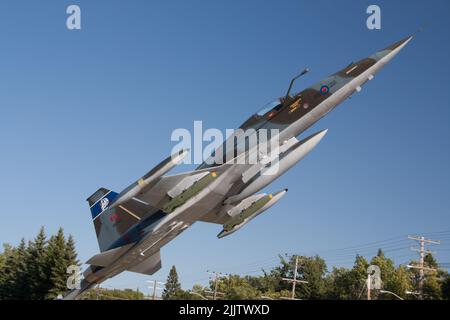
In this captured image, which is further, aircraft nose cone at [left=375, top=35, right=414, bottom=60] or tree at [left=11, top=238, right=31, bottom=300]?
tree at [left=11, top=238, right=31, bottom=300]

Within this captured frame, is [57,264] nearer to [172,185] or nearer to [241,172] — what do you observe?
[172,185]

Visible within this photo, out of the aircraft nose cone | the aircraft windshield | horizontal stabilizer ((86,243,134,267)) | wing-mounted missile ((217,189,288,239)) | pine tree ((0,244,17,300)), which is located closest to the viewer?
the aircraft nose cone

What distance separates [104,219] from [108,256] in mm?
4508

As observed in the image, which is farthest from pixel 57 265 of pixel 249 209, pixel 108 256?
pixel 249 209

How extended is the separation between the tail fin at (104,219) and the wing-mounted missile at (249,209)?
20.6 feet

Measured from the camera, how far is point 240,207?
27297 millimetres

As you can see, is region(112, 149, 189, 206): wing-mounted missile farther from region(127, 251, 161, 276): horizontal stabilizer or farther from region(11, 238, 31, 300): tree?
region(11, 238, 31, 300): tree

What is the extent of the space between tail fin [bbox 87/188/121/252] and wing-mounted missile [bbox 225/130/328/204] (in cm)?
818

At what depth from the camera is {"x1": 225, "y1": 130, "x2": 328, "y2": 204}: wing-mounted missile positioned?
23.3 meters

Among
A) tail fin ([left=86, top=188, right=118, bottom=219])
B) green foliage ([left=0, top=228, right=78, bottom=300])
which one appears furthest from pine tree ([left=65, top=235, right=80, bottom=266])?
tail fin ([left=86, top=188, right=118, bottom=219])

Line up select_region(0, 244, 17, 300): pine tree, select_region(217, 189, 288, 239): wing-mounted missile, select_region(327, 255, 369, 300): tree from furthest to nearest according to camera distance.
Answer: select_region(327, 255, 369, 300): tree
select_region(0, 244, 17, 300): pine tree
select_region(217, 189, 288, 239): wing-mounted missile

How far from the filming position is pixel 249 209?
26.1 m

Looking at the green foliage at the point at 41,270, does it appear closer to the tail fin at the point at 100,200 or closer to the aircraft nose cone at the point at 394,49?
the tail fin at the point at 100,200
